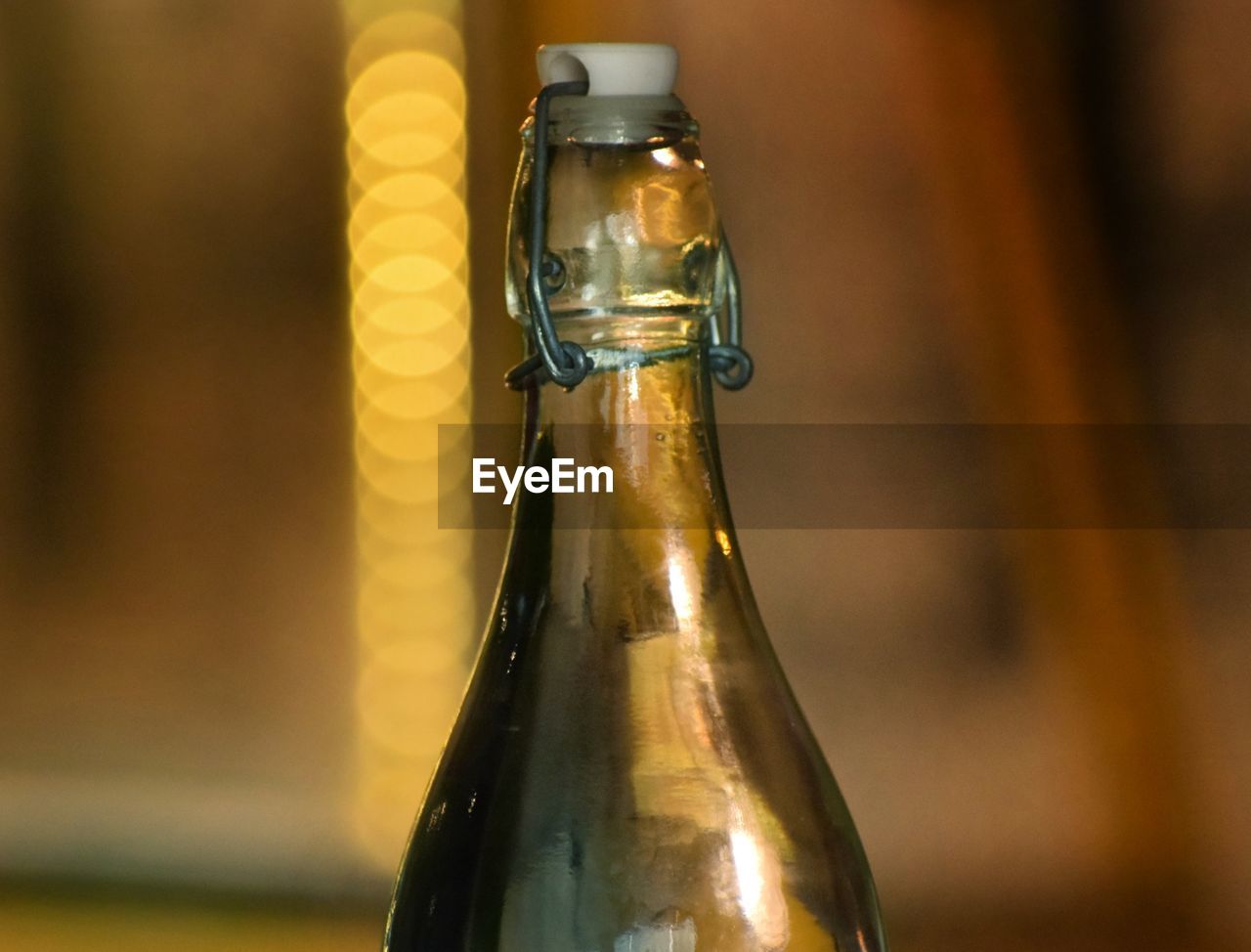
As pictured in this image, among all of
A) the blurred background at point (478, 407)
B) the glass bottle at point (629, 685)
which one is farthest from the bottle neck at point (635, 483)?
the blurred background at point (478, 407)

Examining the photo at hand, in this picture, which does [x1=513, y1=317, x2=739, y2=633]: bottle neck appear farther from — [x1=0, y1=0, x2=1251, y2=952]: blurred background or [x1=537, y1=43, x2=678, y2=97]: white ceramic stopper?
[x1=0, y1=0, x2=1251, y2=952]: blurred background

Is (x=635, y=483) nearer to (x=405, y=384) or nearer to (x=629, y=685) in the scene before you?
(x=629, y=685)

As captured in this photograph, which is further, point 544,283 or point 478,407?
point 478,407

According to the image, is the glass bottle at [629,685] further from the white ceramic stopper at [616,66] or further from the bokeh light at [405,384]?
the bokeh light at [405,384]

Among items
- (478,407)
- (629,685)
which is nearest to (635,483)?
(629,685)

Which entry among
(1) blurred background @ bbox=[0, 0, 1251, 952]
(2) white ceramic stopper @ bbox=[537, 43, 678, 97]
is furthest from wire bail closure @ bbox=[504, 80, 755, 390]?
(1) blurred background @ bbox=[0, 0, 1251, 952]

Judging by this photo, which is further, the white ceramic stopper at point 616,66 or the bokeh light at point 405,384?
the bokeh light at point 405,384

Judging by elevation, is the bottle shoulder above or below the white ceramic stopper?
below

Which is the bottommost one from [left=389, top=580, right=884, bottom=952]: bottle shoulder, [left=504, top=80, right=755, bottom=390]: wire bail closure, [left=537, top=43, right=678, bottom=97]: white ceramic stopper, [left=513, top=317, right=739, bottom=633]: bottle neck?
[left=389, top=580, right=884, bottom=952]: bottle shoulder

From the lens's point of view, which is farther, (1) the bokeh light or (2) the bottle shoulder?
(1) the bokeh light
